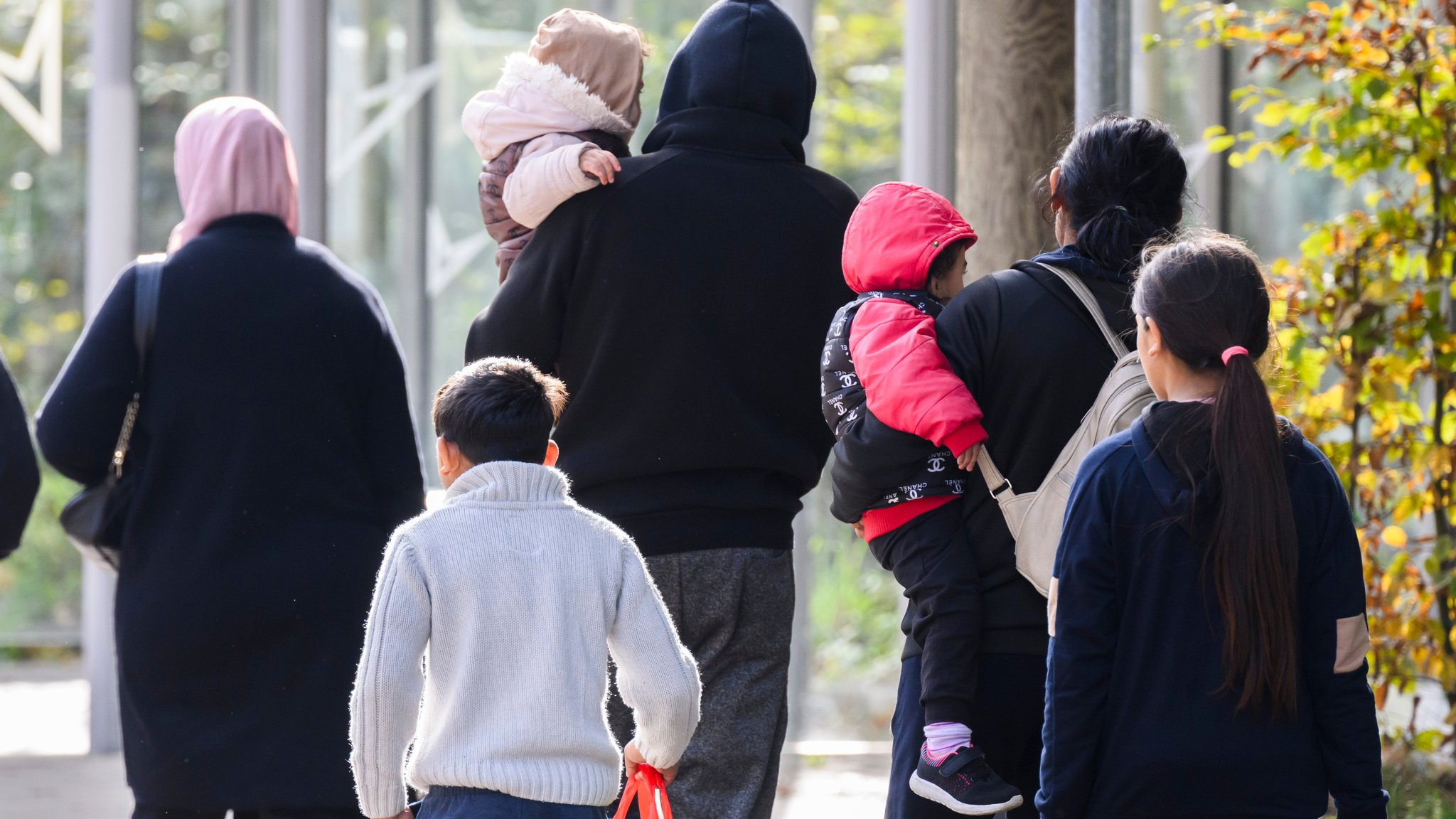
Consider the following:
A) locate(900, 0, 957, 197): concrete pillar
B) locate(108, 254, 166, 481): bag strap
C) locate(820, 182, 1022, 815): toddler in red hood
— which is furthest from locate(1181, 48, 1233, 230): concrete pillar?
locate(108, 254, 166, 481): bag strap

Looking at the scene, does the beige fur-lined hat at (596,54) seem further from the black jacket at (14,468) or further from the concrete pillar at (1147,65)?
the concrete pillar at (1147,65)

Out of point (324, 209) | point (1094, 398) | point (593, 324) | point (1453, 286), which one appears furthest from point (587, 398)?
point (324, 209)

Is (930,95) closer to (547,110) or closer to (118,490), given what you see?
(547,110)

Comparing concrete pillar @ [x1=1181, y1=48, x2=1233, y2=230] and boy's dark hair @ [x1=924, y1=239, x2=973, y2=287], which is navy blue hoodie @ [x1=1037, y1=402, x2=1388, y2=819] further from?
concrete pillar @ [x1=1181, y1=48, x2=1233, y2=230]

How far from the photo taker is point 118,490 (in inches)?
132

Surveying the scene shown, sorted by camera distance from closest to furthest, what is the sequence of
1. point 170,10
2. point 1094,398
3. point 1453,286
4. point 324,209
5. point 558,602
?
point 558,602 < point 1094,398 < point 1453,286 < point 324,209 < point 170,10

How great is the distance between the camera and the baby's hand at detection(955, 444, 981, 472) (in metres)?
2.61

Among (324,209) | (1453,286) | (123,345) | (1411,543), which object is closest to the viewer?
(123,345)

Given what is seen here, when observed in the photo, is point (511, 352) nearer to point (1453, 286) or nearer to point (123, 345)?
point (123, 345)

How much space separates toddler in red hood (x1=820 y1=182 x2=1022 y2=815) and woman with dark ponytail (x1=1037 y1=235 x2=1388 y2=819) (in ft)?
0.90

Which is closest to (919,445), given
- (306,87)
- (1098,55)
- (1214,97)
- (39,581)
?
(1098,55)

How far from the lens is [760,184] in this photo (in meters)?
3.22

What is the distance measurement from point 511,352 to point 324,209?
2.87m

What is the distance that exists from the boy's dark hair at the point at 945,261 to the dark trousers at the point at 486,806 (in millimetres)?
1071
